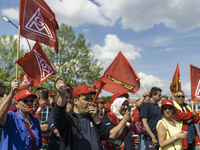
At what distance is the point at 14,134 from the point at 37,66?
1.97 m

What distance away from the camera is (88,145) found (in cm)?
254

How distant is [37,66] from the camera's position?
479 centimetres

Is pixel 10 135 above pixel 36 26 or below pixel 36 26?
below

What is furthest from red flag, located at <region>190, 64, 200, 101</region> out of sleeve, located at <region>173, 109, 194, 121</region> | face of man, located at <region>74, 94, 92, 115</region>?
face of man, located at <region>74, 94, 92, 115</region>

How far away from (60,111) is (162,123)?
246 cm

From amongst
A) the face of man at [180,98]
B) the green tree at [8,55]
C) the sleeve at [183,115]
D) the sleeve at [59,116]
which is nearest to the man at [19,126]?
the sleeve at [59,116]

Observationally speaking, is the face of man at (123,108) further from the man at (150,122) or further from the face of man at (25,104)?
the face of man at (25,104)

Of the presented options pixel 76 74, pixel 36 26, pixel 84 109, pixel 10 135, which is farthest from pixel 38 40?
pixel 76 74

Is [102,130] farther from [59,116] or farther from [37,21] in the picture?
[37,21]

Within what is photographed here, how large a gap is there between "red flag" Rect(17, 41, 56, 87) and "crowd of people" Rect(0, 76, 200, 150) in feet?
1.51

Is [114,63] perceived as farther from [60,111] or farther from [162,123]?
[60,111]

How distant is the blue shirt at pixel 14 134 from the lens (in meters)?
3.08

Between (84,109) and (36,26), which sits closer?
(84,109)

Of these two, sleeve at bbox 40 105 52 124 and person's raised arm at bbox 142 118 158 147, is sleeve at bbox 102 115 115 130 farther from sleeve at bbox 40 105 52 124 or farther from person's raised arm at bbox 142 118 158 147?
person's raised arm at bbox 142 118 158 147
